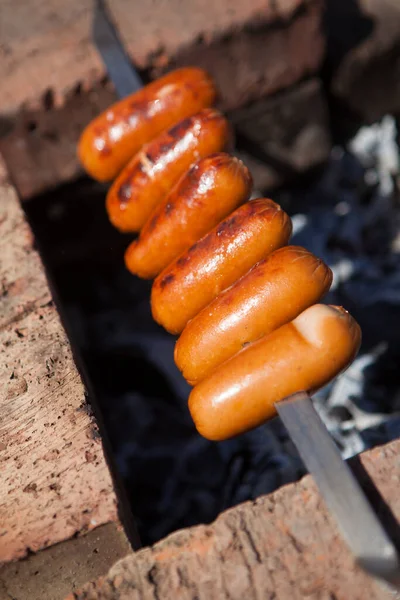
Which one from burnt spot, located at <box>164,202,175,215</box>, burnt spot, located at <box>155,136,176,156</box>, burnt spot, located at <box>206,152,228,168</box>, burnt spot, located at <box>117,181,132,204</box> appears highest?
burnt spot, located at <box>155,136,176,156</box>

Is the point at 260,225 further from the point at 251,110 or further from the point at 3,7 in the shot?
the point at 3,7

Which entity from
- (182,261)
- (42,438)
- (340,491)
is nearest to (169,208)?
(182,261)

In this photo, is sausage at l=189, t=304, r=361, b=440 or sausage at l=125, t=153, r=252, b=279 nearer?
sausage at l=189, t=304, r=361, b=440

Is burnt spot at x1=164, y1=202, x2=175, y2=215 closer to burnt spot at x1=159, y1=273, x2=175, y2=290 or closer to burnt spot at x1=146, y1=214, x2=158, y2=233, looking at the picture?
burnt spot at x1=146, y1=214, x2=158, y2=233

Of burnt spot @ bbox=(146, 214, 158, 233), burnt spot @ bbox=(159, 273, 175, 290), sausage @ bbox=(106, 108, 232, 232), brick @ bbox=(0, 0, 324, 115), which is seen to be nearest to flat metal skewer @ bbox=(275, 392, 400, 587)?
burnt spot @ bbox=(159, 273, 175, 290)

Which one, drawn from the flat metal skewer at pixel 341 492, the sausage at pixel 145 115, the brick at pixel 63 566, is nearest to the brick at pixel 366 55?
the sausage at pixel 145 115

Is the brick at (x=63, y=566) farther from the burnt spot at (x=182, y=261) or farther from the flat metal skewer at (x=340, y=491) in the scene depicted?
the burnt spot at (x=182, y=261)
